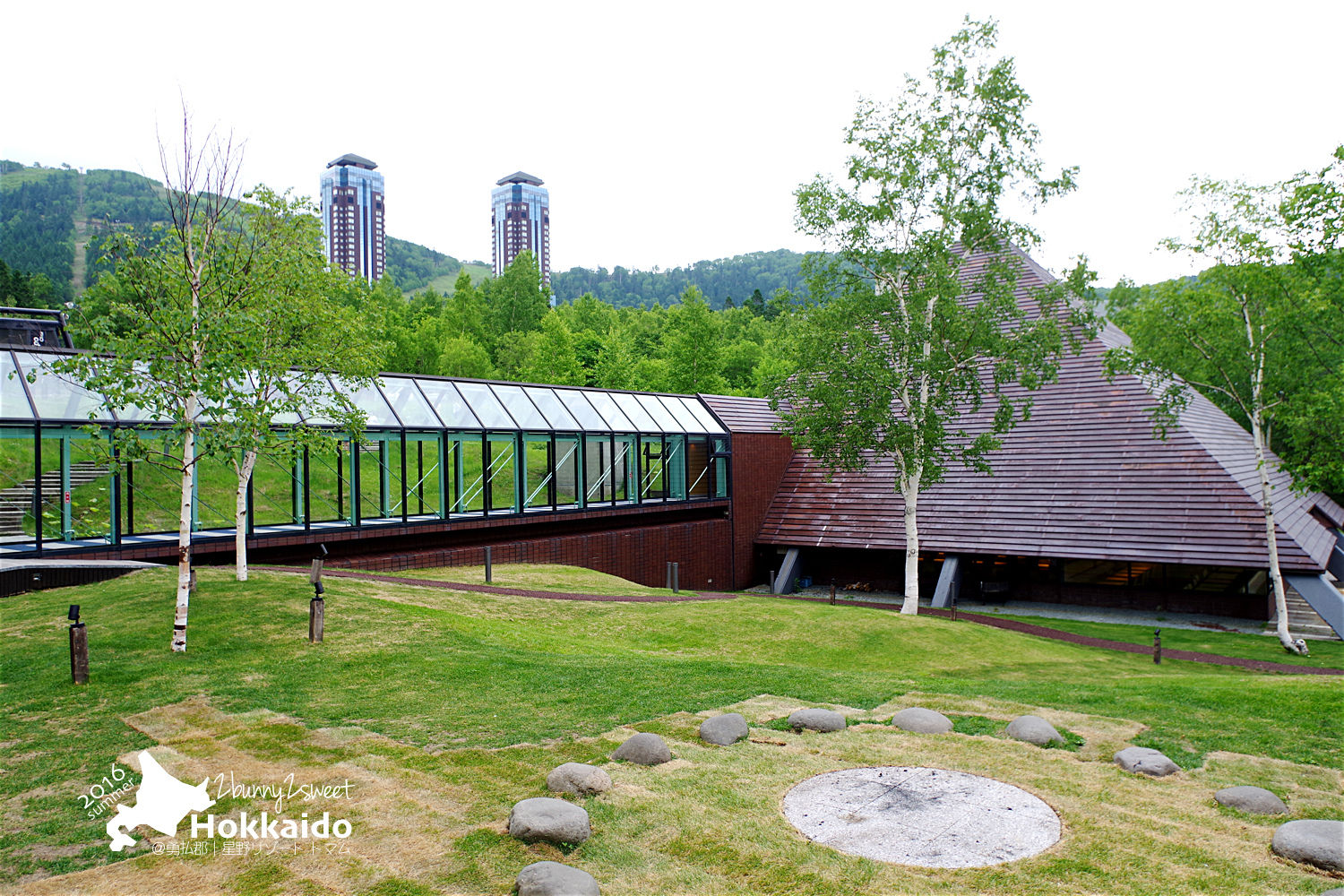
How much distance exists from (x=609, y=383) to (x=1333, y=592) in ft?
106

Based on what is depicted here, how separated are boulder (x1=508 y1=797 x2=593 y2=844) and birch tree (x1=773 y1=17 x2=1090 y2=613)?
47.5 feet

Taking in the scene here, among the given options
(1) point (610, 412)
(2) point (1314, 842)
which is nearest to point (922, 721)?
(2) point (1314, 842)

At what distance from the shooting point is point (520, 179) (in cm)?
17400

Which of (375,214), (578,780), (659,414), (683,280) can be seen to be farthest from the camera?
(683,280)

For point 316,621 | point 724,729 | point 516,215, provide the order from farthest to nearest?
point 516,215 < point 316,621 < point 724,729

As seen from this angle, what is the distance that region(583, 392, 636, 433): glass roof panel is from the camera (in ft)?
75.9

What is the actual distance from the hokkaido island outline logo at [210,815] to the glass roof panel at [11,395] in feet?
33.8

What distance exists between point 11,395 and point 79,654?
7841 mm

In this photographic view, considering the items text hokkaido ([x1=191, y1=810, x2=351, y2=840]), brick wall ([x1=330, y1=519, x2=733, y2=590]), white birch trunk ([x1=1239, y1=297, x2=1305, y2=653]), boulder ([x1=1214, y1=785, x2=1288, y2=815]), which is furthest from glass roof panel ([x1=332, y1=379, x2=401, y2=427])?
white birch trunk ([x1=1239, y1=297, x2=1305, y2=653])

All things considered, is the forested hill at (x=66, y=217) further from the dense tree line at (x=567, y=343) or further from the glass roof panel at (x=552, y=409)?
the glass roof panel at (x=552, y=409)

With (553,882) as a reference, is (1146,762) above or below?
below

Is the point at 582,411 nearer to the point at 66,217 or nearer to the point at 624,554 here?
the point at 624,554

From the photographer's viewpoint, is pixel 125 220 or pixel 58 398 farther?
pixel 125 220

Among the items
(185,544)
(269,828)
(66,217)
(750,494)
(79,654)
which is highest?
(66,217)
